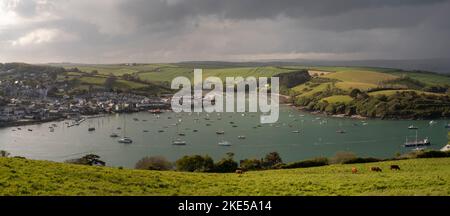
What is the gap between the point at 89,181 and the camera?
51.8 ft

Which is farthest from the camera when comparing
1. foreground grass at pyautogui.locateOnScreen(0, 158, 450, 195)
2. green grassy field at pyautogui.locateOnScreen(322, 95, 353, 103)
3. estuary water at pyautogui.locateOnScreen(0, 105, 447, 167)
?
green grassy field at pyautogui.locateOnScreen(322, 95, 353, 103)

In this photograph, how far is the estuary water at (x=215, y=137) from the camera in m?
83.8

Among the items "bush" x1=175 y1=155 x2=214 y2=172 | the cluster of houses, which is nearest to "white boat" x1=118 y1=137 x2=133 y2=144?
the cluster of houses

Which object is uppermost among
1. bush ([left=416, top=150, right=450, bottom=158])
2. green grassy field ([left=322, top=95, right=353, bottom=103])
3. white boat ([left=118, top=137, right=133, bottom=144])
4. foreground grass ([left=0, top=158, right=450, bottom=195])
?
foreground grass ([left=0, top=158, right=450, bottom=195])

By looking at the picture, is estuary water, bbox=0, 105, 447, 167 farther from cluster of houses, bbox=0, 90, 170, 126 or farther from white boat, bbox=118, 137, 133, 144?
cluster of houses, bbox=0, 90, 170, 126

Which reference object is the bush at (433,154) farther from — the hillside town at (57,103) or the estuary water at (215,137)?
the hillside town at (57,103)

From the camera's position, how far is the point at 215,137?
10262 cm

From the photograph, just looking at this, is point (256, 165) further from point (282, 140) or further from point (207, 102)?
point (207, 102)

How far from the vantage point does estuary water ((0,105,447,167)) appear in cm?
8381

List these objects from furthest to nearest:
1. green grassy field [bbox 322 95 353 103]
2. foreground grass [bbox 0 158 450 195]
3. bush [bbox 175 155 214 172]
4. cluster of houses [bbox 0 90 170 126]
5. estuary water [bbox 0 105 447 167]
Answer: green grassy field [bbox 322 95 353 103] → cluster of houses [bbox 0 90 170 126] → estuary water [bbox 0 105 447 167] → bush [bbox 175 155 214 172] → foreground grass [bbox 0 158 450 195]

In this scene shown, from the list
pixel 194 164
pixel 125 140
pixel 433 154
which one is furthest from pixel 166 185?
pixel 125 140
